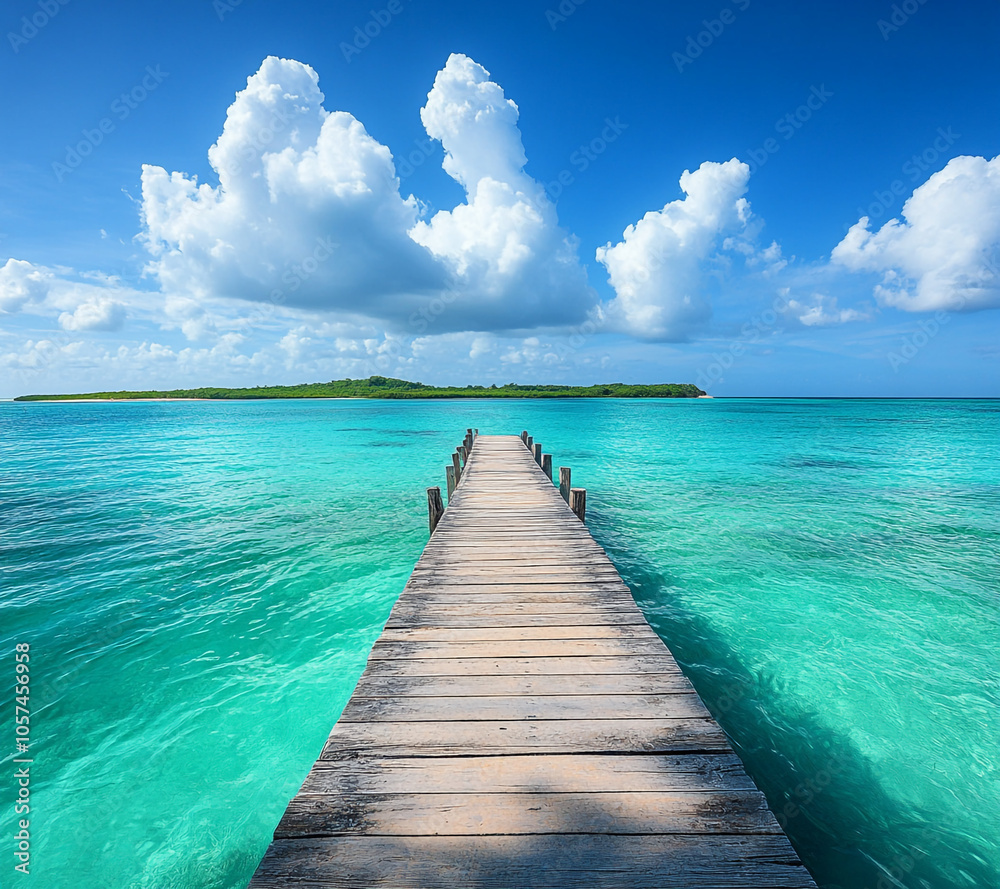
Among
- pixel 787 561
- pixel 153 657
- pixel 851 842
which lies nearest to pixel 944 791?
pixel 851 842

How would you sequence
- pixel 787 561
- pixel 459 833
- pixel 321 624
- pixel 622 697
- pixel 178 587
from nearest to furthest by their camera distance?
pixel 459 833 < pixel 622 697 < pixel 321 624 < pixel 178 587 < pixel 787 561

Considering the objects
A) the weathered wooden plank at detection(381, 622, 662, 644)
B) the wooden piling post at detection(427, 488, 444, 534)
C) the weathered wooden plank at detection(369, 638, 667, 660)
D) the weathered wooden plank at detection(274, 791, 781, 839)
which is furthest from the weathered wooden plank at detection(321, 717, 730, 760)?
the wooden piling post at detection(427, 488, 444, 534)

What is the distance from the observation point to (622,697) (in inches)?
131

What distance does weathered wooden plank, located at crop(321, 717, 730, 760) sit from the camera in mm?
2828

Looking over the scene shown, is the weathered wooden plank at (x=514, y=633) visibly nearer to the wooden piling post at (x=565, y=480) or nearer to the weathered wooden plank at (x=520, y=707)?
the weathered wooden plank at (x=520, y=707)

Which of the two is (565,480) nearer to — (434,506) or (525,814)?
(434,506)

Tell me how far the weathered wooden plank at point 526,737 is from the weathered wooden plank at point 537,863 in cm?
56

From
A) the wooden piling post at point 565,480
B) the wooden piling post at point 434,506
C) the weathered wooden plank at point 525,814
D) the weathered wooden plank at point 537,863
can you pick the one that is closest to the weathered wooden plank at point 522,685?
the weathered wooden plank at point 525,814

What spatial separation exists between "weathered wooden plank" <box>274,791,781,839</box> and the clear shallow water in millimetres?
2016

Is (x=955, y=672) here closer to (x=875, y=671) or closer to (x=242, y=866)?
(x=875, y=671)

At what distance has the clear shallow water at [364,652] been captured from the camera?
12.5 ft

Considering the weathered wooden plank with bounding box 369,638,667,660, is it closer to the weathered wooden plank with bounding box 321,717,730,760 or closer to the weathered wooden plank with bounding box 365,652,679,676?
the weathered wooden plank with bounding box 365,652,679,676

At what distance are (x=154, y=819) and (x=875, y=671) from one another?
8065 millimetres

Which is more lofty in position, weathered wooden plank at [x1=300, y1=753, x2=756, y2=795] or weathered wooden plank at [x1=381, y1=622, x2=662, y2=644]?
weathered wooden plank at [x1=300, y1=753, x2=756, y2=795]
